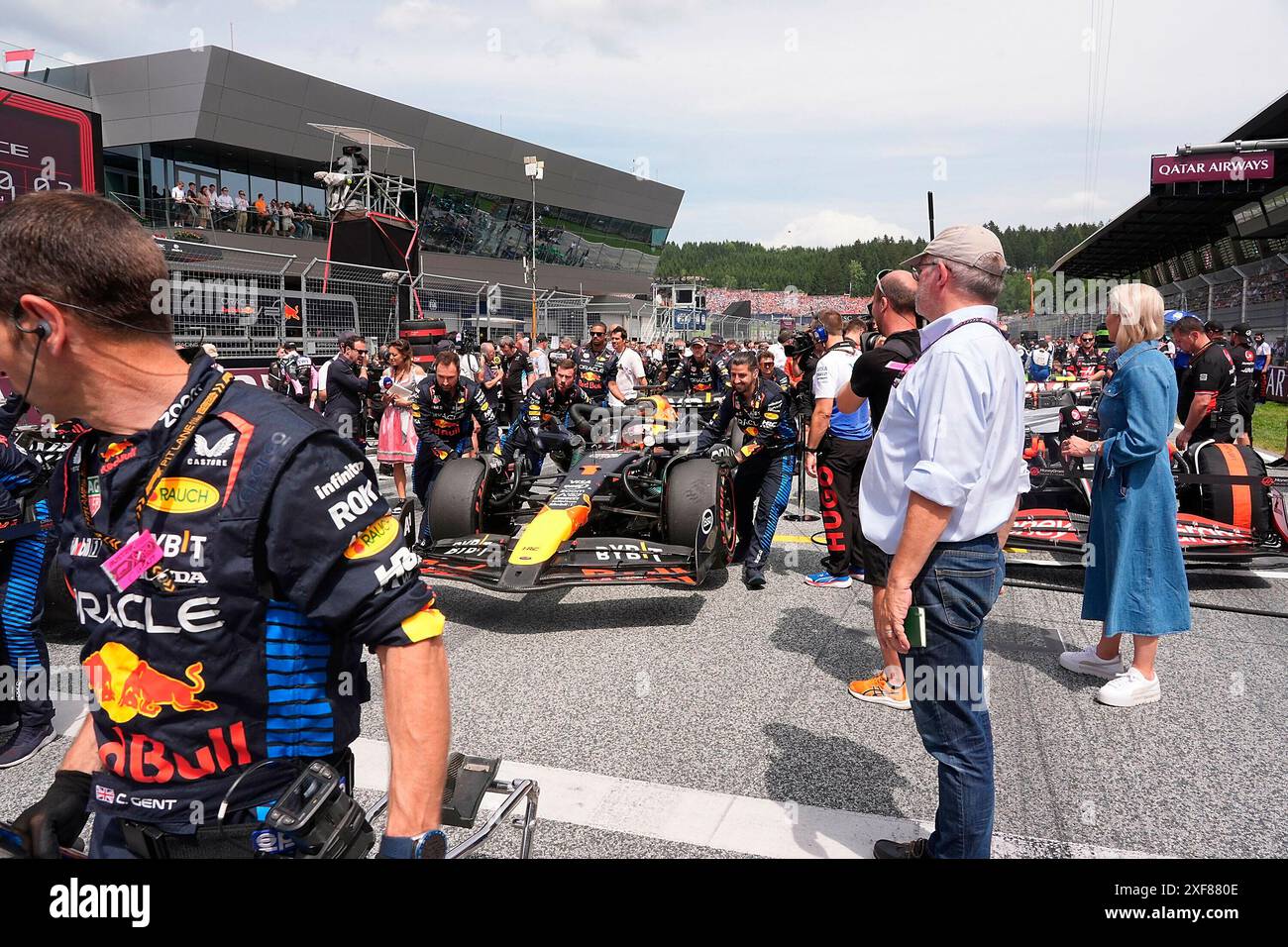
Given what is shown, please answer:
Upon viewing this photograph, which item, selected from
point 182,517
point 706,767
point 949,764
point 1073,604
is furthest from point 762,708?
point 182,517

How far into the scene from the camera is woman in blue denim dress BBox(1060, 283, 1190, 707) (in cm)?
383

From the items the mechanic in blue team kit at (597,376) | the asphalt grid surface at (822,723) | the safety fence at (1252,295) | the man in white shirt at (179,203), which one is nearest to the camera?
the asphalt grid surface at (822,723)

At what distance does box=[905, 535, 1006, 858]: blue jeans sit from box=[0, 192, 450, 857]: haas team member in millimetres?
1475

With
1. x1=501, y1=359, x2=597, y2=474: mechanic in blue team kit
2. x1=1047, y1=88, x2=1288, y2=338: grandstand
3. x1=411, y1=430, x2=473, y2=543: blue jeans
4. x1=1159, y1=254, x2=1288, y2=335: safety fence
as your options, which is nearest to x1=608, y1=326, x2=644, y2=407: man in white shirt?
x1=501, y1=359, x2=597, y2=474: mechanic in blue team kit

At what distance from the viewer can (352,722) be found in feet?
4.82

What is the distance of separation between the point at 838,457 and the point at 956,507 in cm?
306

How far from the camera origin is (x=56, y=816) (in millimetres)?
1386

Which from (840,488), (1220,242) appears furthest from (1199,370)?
(1220,242)

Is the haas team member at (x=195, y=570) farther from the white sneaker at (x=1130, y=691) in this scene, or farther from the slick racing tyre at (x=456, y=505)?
the slick racing tyre at (x=456, y=505)

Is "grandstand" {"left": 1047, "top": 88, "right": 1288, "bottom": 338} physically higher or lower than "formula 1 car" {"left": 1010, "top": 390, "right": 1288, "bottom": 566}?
higher

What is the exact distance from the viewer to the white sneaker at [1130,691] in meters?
3.94

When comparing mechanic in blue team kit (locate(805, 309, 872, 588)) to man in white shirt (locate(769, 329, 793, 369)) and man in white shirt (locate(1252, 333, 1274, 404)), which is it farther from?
man in white shirt (locate(1252, 333, 1274, 404))

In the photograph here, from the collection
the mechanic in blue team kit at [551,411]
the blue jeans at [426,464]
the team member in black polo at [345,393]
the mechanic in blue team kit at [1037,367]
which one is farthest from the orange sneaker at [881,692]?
the mechanic in blue team kit at [1037,367]

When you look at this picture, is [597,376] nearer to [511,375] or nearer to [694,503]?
[511,375]
